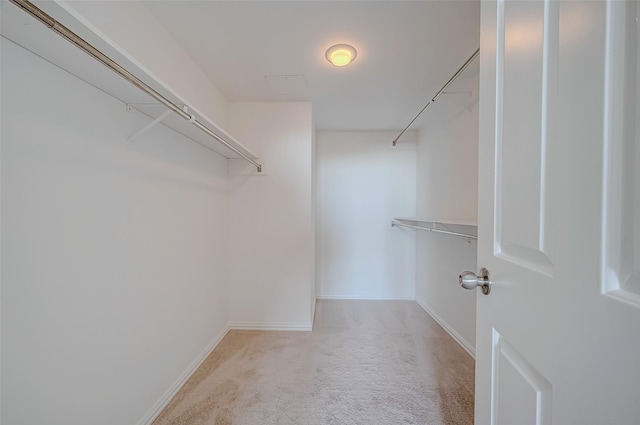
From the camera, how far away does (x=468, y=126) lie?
2.20 m

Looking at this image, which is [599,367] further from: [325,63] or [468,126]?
[468,126]

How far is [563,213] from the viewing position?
17.2 inches

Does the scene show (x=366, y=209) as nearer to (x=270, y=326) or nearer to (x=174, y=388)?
(x=270, y=326)

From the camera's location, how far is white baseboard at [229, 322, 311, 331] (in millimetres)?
2529

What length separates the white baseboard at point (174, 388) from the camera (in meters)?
1.40

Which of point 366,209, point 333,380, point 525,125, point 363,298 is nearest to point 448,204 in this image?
point 366,209

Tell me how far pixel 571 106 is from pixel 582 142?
7cm

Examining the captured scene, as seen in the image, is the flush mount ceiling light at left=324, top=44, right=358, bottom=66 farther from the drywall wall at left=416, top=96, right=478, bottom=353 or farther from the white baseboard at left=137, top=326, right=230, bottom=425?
the white baseboard at left=137, top=326, right=230, bottom=425

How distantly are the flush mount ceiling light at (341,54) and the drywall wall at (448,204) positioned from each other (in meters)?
1.16

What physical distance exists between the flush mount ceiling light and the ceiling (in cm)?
4

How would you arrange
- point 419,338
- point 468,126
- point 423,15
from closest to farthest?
1. point 423,15
2. point 468,126
3. point 419,338

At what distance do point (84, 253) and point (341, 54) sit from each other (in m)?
1.84

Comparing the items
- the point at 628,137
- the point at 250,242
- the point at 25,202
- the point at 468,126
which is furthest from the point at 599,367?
the point at 250,242

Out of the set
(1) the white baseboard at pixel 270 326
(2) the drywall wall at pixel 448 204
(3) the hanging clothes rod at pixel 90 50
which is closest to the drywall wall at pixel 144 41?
(3) the hanging clothes rod at pixel 90 50
